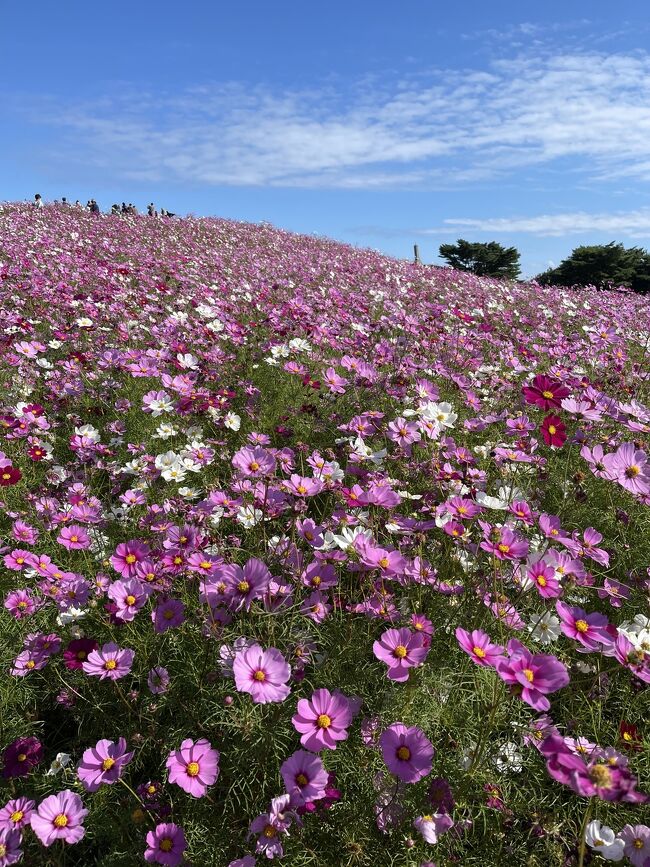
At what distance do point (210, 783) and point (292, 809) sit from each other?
21 centimetres

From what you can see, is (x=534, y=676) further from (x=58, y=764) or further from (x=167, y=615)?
(x=58, y=764)

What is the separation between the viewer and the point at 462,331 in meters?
5.30

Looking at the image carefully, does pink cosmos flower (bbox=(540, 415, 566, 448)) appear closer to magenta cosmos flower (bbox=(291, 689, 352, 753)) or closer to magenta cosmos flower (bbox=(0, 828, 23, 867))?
magenta cosmos flower (bbox=(291, 689, 352, 753))

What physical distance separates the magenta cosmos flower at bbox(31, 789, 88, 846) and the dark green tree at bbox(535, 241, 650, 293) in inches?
749

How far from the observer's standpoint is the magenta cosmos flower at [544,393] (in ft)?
6.07

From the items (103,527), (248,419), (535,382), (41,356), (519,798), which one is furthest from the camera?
(41,356)

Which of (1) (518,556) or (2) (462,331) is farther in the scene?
(2) (462,331)

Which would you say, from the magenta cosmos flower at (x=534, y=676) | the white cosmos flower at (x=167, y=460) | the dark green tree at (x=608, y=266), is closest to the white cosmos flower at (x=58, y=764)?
the white cosmos flower at (x=167, y=460)

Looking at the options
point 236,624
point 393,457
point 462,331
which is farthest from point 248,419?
point 462,331

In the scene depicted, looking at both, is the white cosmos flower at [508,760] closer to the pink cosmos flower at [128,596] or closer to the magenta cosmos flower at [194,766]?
the magenta cosmos flower at [194,766]

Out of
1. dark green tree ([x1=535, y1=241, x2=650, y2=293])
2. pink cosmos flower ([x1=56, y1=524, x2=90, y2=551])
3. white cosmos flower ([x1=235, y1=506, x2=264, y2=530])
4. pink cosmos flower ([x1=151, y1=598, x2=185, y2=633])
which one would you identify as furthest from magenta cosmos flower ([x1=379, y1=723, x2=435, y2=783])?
dark green tree ([x1=535, y1=241, x2=650, y2=293])

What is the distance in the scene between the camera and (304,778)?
119 centimetres

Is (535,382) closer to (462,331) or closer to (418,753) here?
(418,753)

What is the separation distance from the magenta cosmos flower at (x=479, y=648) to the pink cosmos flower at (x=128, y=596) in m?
0.92
